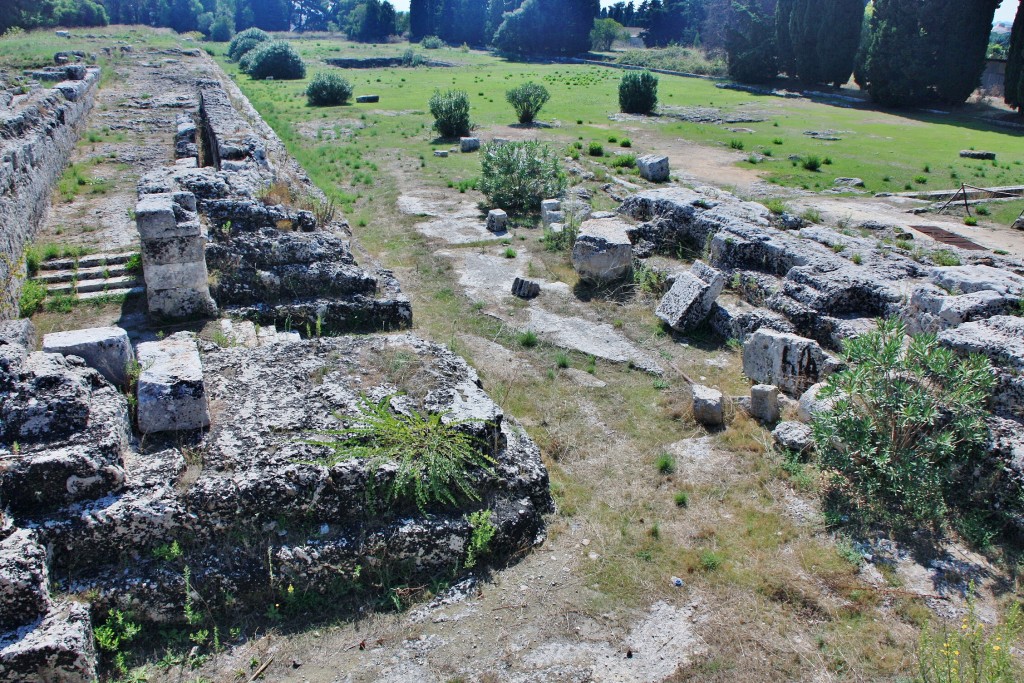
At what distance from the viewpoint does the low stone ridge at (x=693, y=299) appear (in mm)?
9719

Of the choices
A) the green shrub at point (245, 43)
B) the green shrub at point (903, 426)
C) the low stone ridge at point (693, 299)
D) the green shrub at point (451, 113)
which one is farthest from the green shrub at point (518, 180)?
the green shrub at point (245, 43)

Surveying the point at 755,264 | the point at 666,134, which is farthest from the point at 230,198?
the point at 666,134

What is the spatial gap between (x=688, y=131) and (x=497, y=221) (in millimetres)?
14387

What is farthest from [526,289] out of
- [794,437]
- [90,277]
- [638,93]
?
[638,93]

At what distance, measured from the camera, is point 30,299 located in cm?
940

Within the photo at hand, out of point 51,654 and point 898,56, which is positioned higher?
point 898,56

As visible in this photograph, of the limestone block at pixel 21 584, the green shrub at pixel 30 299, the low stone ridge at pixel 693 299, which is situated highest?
the low stone ridge at pixel 693 299

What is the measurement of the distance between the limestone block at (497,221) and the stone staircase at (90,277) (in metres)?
6.46

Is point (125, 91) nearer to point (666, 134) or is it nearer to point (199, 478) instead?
point (666, 134)

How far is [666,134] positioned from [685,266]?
49.8ft

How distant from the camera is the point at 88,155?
17.5 meters

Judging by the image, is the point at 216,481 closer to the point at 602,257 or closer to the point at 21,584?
the point at 21,584

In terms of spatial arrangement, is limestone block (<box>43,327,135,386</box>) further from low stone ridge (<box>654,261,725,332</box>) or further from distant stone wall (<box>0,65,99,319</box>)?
low stone ridge (<box>654,261,725,332</box>)

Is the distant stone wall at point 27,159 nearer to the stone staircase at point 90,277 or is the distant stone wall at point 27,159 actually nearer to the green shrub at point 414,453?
the stone staircase at point 90,277
